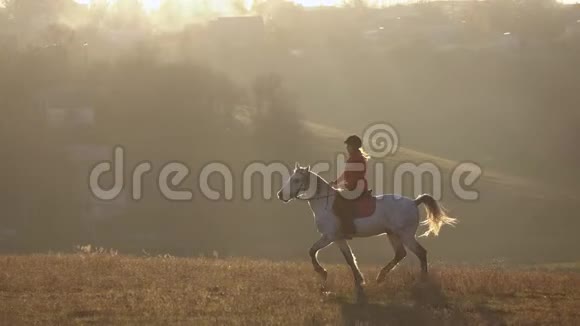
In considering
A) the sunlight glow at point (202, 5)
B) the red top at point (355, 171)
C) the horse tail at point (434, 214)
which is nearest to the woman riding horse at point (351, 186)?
the red top at point (355, 171)

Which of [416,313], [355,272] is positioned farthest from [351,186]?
[416,313]

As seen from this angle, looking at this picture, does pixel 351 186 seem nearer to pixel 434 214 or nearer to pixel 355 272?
pixel 355 272

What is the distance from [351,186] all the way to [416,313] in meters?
3.45

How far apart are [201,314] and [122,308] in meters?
1.23

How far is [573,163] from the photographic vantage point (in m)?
74.1

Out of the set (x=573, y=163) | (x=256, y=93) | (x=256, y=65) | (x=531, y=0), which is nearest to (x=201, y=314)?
(x=256, y=93)

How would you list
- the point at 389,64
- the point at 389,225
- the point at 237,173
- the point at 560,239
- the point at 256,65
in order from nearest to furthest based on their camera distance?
the point at 389,225 → the point at 560,239 → the point at 237,173 → the point at 256,65 → the point at 389,64

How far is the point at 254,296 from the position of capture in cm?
1538

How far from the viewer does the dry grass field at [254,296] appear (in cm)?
1366

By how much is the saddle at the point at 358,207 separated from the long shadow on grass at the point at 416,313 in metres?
1.79

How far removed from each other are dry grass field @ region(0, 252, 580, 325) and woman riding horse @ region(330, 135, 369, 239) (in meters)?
1.08

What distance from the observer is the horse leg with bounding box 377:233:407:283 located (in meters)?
17.0

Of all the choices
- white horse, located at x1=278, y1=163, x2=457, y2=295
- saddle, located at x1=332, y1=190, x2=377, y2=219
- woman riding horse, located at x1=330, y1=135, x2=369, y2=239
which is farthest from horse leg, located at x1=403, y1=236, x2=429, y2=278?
woman riding horse, located at x1=330, y1=135, x2=369, y2=239

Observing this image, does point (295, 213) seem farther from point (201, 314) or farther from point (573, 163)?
point (201, 314)
